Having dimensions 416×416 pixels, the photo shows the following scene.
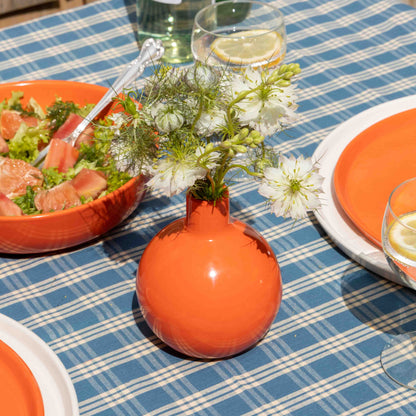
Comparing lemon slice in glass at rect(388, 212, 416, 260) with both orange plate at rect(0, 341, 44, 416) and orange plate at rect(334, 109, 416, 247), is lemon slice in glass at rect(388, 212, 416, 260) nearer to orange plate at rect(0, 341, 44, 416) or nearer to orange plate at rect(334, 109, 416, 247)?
orange plate at rect(334, 109, 416, 247)

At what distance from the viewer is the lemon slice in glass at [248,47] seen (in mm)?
1055

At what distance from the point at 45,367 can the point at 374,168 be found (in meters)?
0.61

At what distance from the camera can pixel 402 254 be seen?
754 millimetres

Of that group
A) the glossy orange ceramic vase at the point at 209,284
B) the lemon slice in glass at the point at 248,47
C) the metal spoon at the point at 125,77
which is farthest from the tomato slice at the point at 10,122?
the glossy orange ceramic vase at the point at 209,284

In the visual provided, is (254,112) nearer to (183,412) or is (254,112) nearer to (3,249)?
(183,412)

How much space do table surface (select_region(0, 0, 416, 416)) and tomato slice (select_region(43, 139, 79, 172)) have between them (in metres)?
0.14

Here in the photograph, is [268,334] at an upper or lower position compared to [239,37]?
lower

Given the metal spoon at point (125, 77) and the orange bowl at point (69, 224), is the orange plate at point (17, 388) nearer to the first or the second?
the orange bowl at point (69, 224)

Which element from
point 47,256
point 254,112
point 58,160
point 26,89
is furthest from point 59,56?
point 254,112

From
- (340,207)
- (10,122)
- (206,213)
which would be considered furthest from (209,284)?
(10,122)

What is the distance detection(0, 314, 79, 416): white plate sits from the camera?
2.50 ft

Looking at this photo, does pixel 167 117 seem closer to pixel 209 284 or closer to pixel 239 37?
pixel 209 284

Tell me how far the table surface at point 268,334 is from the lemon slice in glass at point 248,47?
0.20 meters

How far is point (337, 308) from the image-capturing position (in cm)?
91
